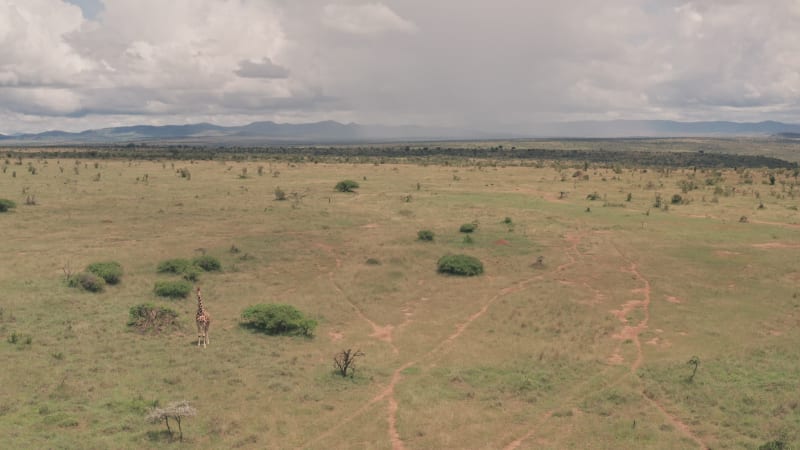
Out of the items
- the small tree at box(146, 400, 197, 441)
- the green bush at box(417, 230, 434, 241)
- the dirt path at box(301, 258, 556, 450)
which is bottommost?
the dirt path at box(301, 258, 556, 450)

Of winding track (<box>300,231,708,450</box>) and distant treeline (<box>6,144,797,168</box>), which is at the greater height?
distant treeline (<box>6,144,797,168</box>)

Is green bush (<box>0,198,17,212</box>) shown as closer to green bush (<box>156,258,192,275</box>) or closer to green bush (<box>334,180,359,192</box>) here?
Answer: green bush (<box>156,258,192,275</box>)

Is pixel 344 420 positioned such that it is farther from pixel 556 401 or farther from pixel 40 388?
pixel 40 388

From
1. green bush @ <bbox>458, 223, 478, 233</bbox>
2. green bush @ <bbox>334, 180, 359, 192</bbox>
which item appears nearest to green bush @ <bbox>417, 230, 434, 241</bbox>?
green bush @ <bbox>458, 223, 478, 233</bbox>

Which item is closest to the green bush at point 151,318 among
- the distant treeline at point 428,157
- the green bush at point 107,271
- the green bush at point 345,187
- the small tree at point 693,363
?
the green bush at point 107,271

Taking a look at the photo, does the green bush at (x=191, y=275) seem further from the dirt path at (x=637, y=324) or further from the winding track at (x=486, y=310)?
the dirt path at (x=637, y=324)

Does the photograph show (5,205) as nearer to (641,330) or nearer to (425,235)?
(425,235)

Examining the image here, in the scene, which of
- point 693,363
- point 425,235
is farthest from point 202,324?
point 425,235

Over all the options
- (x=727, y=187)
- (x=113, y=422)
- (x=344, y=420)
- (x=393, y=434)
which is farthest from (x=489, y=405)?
(x=727, y=187)
